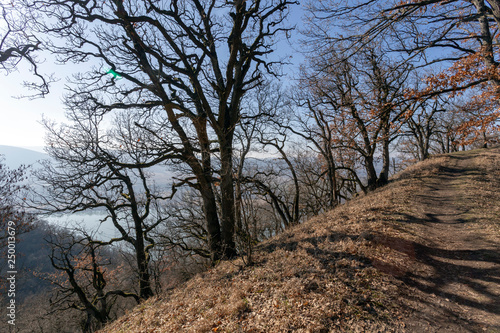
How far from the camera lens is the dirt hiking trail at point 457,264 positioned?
3.29m

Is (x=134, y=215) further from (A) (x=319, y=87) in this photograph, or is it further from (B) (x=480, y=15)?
(B) (x=480, y=15)

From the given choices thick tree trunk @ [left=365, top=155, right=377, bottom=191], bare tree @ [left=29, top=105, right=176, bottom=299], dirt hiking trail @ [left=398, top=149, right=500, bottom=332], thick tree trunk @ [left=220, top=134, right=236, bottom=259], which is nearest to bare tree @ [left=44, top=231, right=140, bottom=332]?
bare tree @ [left=29, top=105, right=176, bottom=299]

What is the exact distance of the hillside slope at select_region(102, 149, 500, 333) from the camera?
339 centimetres

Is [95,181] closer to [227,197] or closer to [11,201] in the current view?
[227,197]

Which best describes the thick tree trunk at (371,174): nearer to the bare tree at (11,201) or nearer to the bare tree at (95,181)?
the bare tree at (95,181)

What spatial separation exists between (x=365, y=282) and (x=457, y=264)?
237cm

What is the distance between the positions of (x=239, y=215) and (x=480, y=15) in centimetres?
795

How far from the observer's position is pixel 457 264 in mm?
4715


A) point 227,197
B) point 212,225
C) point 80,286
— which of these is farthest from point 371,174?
point 80,286

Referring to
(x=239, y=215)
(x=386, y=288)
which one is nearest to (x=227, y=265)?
(x=239, y=215)

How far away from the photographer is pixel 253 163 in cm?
1142

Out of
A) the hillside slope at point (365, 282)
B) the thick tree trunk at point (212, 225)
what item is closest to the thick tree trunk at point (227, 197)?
the thick tree trunk at point (212, 225)

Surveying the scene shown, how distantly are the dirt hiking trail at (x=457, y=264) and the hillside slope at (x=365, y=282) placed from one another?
0.06ft

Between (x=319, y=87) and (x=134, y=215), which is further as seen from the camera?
(x=319, y=87)
